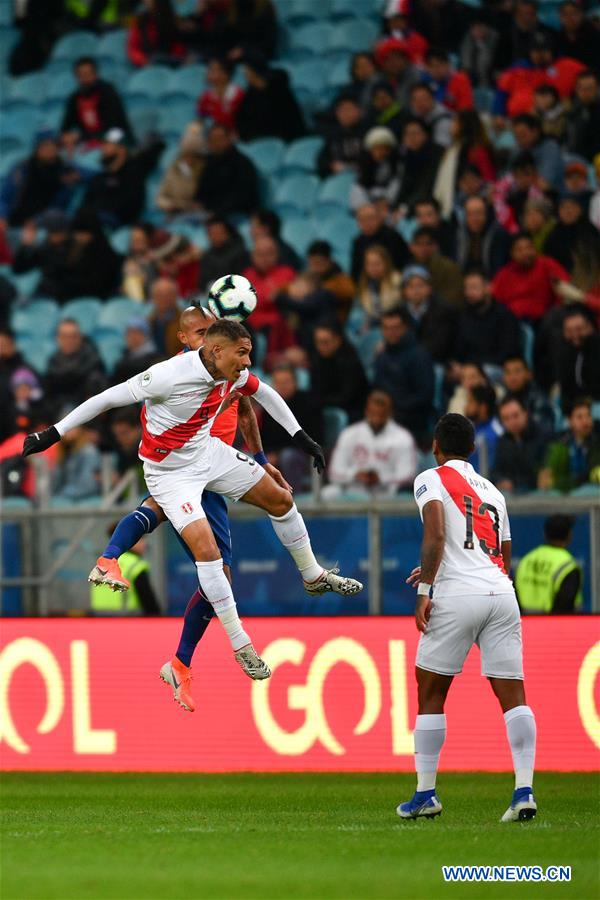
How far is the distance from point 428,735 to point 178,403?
7.96ft

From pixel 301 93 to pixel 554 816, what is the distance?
13562mm

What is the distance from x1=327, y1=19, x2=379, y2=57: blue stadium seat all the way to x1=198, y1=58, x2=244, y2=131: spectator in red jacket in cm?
143

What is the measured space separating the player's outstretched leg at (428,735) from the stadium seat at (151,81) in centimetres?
1457

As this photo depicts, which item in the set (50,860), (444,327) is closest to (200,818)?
(50,860)

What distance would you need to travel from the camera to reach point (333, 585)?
10578 millimetres

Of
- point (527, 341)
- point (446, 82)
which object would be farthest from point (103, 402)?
point (446, 82)

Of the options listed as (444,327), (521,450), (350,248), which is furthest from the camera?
(350,248)

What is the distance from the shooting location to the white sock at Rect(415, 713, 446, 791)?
29.6 feet

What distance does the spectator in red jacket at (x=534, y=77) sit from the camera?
17922 millimetres

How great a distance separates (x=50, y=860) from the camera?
308 inches

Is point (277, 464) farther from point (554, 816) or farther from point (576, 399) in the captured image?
point (554, 816)

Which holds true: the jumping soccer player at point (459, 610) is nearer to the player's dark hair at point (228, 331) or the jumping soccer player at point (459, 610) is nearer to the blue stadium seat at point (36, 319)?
the player's dark hair at point (228, 331)

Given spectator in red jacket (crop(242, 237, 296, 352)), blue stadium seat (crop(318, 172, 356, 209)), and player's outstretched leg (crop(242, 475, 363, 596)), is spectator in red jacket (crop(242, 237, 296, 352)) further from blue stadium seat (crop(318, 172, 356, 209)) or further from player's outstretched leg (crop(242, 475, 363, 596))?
player's outstretched leg (crop(242, 475, 363, 596))

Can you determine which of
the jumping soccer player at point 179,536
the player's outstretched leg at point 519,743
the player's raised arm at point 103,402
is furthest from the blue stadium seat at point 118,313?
the player's outstretched leg at point 519,743
